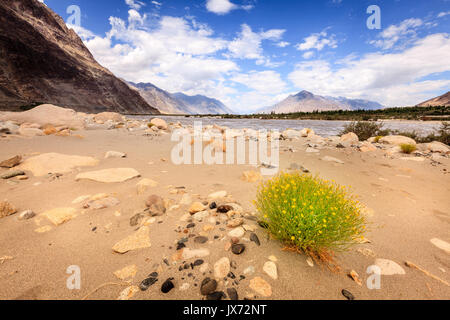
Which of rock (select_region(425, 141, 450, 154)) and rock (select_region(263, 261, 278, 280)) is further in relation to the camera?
rock (select_region(425, 141, 450, 154))

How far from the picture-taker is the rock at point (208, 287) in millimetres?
1530

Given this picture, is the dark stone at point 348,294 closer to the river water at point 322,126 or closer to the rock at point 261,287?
the rock at point 261,287

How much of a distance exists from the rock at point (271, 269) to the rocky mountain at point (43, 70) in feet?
184

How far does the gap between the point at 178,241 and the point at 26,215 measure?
216 cm

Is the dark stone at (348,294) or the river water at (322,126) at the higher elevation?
the river water at (322,126)

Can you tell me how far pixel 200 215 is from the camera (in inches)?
103

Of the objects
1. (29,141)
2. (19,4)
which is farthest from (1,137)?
(19,4)

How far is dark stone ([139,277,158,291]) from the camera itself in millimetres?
1566

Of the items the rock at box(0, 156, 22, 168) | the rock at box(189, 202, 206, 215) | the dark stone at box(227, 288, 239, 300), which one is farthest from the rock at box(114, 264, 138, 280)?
Result: the rock at box(0, 156, 22, 168)

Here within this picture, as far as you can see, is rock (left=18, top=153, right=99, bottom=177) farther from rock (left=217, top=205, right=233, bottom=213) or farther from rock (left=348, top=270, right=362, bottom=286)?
rock (left=348, top=270, right=362, bottom=286)

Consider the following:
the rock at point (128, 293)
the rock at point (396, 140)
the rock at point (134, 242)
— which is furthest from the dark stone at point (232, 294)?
the rock at point (396, 140)

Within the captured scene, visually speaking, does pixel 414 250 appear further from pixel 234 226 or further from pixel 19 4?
pixel 19 4

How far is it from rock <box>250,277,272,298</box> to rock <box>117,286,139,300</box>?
0.99m
